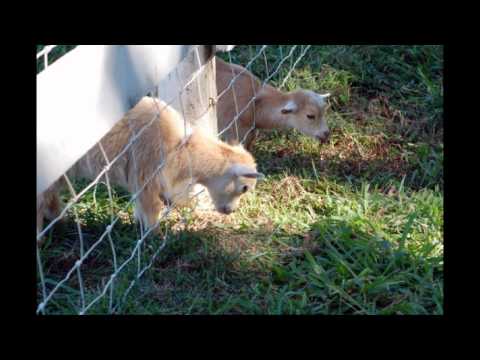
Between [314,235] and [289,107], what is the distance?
189 centimetres

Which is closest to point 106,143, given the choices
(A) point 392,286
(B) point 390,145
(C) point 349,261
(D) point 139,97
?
(D) point 139,97

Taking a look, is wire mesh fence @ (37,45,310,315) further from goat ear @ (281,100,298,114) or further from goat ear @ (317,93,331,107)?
goat ear @ (317,93,331,107)

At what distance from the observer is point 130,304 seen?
11.2 feet

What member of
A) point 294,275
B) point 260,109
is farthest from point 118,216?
point 260,109

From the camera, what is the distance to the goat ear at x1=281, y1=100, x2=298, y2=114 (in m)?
5.67

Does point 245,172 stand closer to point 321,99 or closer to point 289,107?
point 289,107

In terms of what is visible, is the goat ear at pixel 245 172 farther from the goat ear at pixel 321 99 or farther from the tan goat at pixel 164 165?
the goat ear at pixel 321 99

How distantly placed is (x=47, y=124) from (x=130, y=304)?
1330 mm

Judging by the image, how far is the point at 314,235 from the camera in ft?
13.3

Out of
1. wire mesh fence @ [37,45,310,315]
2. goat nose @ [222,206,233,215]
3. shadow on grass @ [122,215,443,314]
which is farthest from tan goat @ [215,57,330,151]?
shadow on grass @ [122,215,443,314]

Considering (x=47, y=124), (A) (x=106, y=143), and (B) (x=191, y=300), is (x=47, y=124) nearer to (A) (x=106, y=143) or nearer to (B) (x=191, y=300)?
(B) (x=191, y=300)

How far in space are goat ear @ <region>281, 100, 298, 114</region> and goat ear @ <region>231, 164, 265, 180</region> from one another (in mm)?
1398

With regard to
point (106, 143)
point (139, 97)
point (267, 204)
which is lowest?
point (267, 204)

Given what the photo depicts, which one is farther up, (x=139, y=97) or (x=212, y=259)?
(x=139, y=97)
